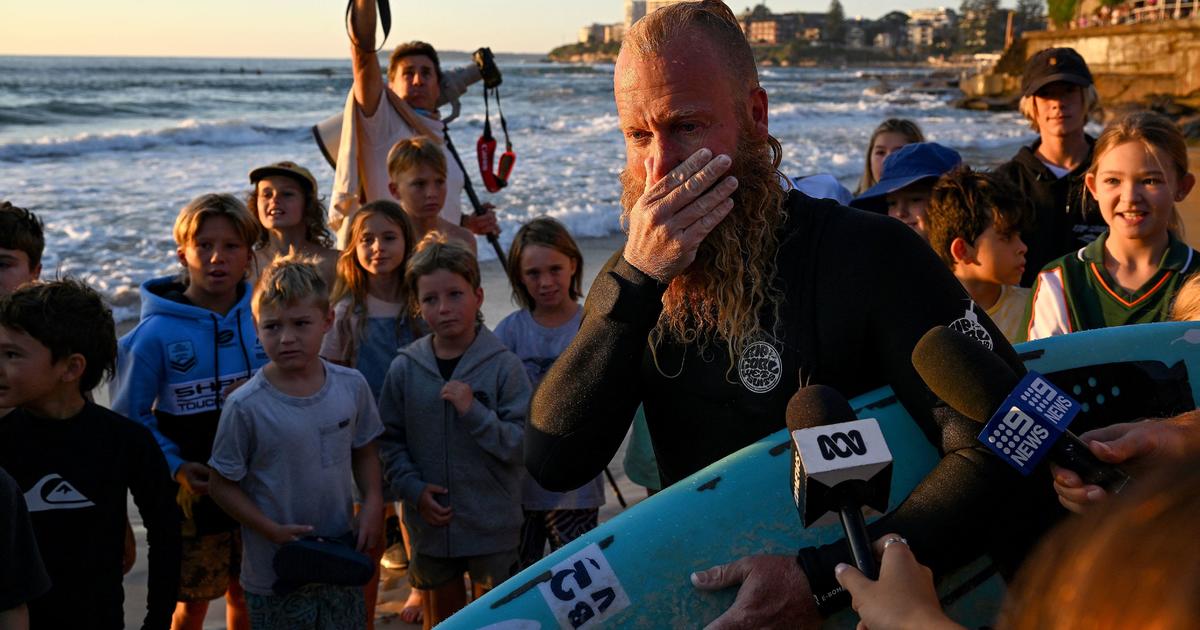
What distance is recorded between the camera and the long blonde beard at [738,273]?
2.07m

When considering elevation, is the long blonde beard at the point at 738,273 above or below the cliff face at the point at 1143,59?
above

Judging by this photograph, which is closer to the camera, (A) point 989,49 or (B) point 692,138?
(B) point 692,138

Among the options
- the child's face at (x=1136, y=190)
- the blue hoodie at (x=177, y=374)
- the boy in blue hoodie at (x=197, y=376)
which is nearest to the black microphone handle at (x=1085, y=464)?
the child's face at (x=1136, y=190)

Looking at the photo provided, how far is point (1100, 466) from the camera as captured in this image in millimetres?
1664

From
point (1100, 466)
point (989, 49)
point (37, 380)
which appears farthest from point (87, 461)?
point (989, 49)

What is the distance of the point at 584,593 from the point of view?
210 centimetres

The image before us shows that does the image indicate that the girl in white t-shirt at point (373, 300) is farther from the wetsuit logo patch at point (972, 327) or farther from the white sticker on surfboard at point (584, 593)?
the wetsuit logo patch at point (972, 327)

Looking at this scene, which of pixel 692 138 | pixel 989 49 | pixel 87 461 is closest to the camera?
pixel 692 138

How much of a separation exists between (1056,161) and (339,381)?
347 centimetres

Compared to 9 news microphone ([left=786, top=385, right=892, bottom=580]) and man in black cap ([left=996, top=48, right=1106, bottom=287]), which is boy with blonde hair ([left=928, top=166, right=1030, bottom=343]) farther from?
9 news microphone ([left=786, top=385, right=892, bottom=580])

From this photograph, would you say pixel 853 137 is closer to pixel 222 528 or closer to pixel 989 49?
pixel 222 528

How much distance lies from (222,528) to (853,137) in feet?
72.2

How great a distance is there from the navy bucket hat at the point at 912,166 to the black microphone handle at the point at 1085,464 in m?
2.66

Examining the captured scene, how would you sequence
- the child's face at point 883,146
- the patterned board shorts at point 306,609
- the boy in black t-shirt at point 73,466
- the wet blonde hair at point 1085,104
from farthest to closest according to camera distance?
the child's face at point 883,146
the wet blonde hair at point 1085,104
the patterned board shorts at point 306,609
the boy in black t-shirt at point 73,466
